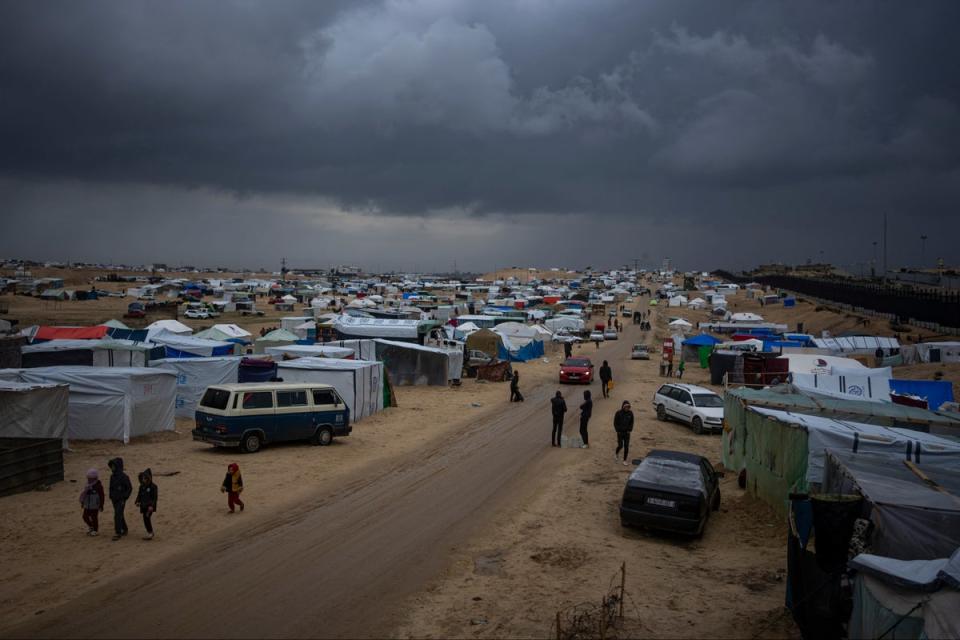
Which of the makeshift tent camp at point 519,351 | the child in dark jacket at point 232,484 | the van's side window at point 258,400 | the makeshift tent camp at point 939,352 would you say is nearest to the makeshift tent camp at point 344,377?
the van's side window at point 258,400

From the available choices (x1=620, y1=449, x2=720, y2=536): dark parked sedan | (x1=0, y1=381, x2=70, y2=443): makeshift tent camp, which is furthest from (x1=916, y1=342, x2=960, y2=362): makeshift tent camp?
(x1=0, y1=381, x2=70, y2=443): makeshift tent camp

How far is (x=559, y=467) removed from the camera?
672 inches

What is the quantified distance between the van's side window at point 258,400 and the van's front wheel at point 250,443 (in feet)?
2.61

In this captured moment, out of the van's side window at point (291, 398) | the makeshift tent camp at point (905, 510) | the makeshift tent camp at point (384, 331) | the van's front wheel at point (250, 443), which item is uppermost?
the makeshift tent camp at point (905, 510)

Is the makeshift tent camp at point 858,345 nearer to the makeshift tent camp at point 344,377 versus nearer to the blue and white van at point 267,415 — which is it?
the makeshift tent camp at point 344,377

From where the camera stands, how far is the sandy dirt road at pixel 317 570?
26.8 feet

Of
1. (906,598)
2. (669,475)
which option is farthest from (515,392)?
(906,598)

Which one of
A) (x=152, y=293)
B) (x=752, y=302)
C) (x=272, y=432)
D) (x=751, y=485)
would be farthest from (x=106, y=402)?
(x=752, y=302)

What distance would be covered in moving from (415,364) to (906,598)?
27.5m

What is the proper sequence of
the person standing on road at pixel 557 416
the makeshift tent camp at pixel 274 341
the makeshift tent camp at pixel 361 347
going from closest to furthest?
1. the person standing on road at pixel 557 416
2. the makeshift tent camp at pixel 361 347
3. the makeshift tent camp at pixel 274 341

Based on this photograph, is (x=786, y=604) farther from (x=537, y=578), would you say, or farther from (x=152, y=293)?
(x=152, y=293)

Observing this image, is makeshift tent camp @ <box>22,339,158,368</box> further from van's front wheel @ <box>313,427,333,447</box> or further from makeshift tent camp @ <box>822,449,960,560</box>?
makeshift tent camp @ <box>822,449,960,560</box>

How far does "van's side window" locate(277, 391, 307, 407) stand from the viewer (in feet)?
60.6

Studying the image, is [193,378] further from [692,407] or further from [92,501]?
[692,407]
